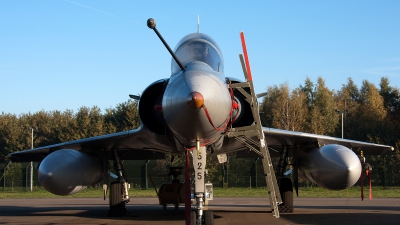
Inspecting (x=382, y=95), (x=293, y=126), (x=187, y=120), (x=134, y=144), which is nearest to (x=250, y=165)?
(x=293, y=126)

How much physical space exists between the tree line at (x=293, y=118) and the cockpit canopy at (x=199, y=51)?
3589cm

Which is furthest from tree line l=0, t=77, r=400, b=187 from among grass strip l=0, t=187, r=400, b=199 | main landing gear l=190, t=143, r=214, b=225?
main landing gear l=190, t=143, r=214, b=225

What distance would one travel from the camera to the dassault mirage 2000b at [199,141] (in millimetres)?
7059

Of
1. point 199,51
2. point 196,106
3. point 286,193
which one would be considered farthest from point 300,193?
point 196,106

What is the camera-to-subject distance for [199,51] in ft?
30.8

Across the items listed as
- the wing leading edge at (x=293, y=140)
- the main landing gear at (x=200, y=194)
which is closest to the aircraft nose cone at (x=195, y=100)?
the main landing gear at (x=200, y=194)

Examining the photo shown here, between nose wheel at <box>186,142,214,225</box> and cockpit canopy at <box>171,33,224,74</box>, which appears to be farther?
cockpit canopy at <box>171,33,224,74</box>

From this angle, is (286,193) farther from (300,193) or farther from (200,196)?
(300,193)

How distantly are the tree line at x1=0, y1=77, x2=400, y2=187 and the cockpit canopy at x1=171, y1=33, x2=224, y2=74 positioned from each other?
1413 inches

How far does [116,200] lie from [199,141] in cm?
571

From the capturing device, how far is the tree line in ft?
161

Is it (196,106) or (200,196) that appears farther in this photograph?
(200,196)

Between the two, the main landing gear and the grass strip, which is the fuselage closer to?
the main landing gear

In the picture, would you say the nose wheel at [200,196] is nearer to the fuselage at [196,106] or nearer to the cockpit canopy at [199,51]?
the fuselage at [196,106]
